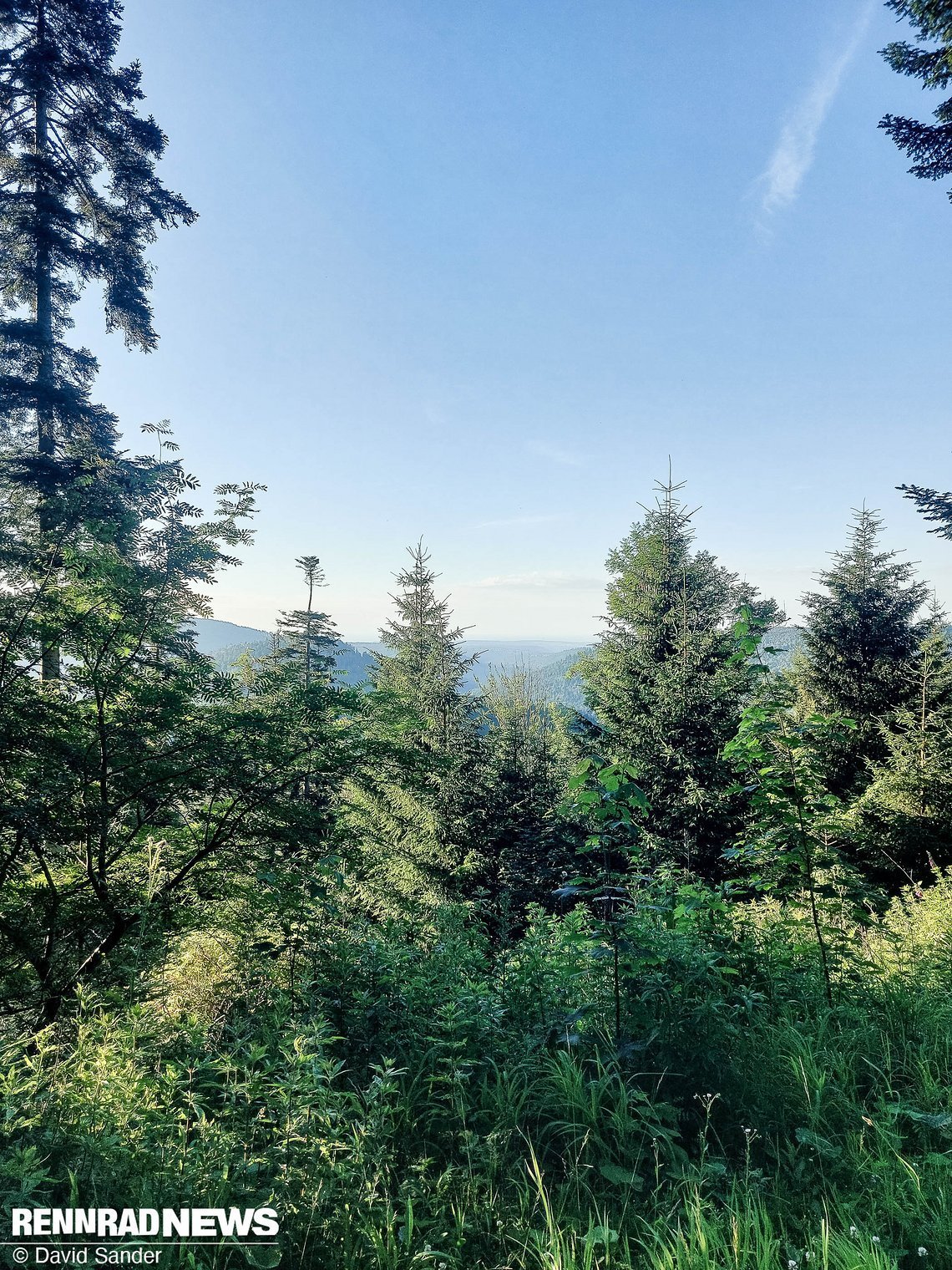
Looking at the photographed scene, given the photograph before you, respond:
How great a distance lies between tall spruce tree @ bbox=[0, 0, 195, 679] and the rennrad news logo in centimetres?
920

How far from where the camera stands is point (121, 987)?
3760 millimetres

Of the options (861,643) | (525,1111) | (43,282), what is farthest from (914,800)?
(43,282)

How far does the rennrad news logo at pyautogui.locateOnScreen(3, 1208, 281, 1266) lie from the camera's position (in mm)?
1623

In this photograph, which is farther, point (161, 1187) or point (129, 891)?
point (129, 891)

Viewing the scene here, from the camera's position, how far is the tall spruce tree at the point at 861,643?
1424 centimetres

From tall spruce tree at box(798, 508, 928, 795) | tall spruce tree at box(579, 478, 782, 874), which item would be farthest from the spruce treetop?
tall spruce tree at box(579, 478, 782, 874)

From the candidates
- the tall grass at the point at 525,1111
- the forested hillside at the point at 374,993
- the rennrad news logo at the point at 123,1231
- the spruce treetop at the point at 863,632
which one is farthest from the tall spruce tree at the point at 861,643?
the rennrad news logo at the point at 123,1231

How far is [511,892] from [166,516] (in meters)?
10.5

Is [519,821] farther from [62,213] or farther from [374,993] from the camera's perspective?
[62,213]

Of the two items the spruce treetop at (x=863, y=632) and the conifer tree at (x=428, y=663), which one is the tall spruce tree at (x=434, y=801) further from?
the spruce treetop at (x=863, y=632)

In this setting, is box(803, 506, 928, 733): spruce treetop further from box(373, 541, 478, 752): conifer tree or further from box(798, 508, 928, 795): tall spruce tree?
box(373, 541, 478, 752): conifer tree

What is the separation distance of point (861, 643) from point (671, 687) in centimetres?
874

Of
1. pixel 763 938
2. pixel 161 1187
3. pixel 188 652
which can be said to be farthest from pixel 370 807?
pixel 161 1187

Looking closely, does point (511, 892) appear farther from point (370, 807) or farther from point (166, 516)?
point (166, 516)
